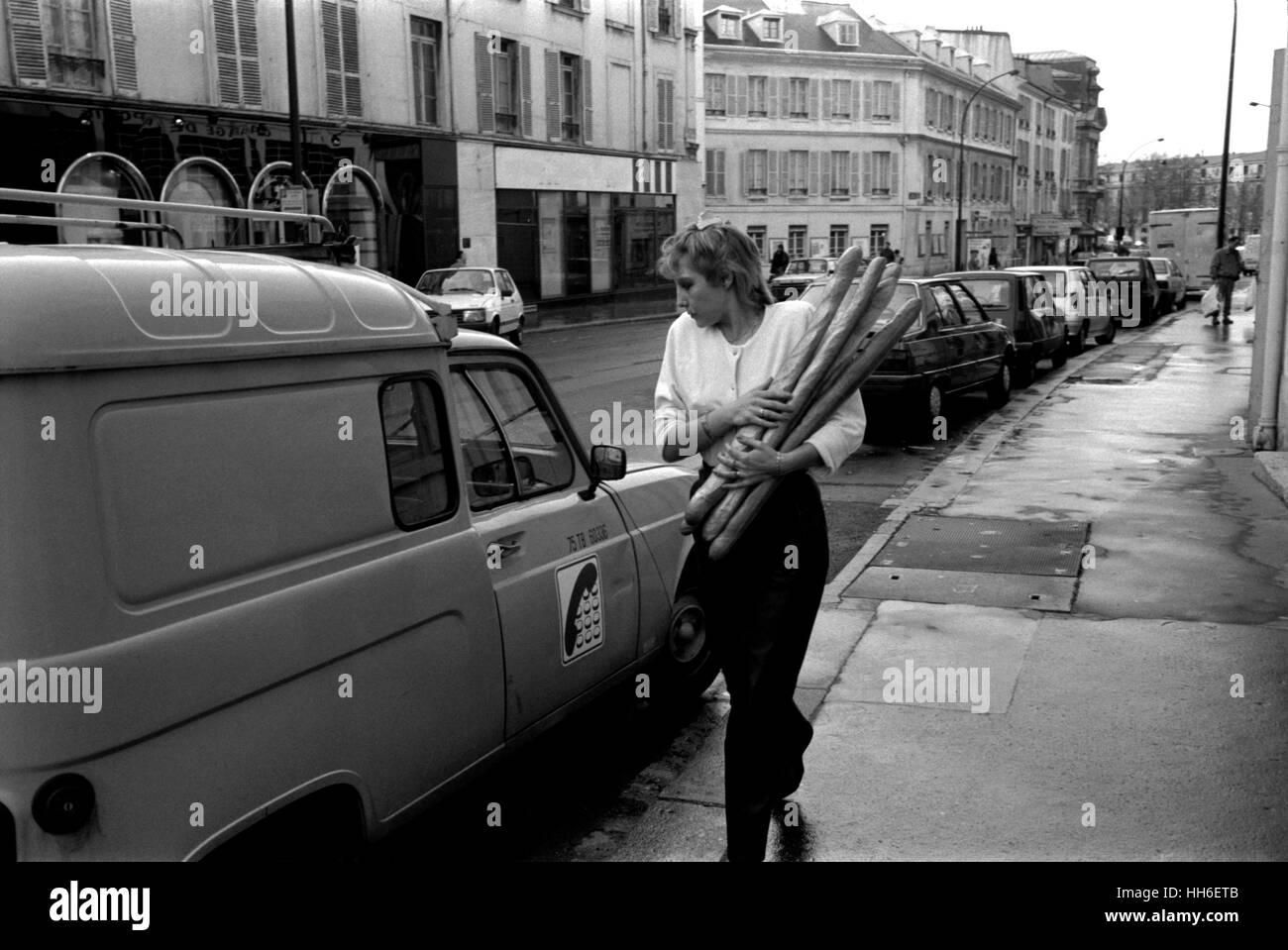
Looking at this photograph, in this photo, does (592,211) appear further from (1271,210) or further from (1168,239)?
(1271,210)

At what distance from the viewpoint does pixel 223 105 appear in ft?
91.2

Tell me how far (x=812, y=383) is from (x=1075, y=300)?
2182 cm

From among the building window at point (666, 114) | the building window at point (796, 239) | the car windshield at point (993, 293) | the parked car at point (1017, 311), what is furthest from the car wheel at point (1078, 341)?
the building window at point (796, 239)

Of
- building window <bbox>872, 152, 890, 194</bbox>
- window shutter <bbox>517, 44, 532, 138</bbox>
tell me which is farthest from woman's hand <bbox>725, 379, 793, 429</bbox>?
building window <bbox>872, 152, 890, 194</bbox>

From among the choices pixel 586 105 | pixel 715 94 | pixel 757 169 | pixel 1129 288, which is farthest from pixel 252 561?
pixel 757 169

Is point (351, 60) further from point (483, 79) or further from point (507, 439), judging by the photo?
point (507, 439)

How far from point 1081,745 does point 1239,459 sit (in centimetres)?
778

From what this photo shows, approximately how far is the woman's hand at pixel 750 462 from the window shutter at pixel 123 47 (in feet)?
81.9

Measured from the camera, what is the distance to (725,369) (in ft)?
12.7

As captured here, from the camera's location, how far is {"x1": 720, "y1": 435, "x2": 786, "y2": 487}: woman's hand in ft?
11.8
